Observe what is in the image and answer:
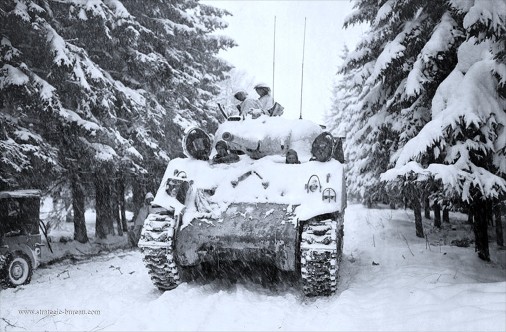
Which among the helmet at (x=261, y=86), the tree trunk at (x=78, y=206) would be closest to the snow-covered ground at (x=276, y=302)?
the tree trunk at (x=78, y=206)

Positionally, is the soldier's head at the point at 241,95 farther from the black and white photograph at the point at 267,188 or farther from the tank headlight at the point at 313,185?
the tank headlight at the point at 313,185

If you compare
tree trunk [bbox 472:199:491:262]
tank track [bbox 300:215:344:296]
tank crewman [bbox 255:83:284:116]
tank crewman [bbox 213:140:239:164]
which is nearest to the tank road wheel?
tank crewman [bbox 213:140:239:164]

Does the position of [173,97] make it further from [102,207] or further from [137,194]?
[102,207]

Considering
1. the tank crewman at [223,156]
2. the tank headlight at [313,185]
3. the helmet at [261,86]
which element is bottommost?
the tank headlight at [313,185]

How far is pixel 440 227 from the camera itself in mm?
14781

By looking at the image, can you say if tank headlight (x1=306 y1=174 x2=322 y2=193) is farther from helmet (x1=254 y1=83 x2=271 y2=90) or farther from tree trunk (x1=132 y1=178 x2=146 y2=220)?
tree trunk (x1=132 y1=178 x2=146 y2=220)

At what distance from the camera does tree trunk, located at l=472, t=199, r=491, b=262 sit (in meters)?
7.57

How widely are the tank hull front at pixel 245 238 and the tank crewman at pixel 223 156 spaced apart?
122 centimetres

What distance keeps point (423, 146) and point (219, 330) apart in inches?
152

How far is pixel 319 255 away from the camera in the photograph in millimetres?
5258

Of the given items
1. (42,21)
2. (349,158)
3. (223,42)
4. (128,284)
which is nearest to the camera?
(128,284)

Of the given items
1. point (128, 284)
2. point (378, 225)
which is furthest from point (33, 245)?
point (378, 225)

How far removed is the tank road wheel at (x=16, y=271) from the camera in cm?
686

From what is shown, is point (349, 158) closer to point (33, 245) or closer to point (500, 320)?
point (33, 245)
